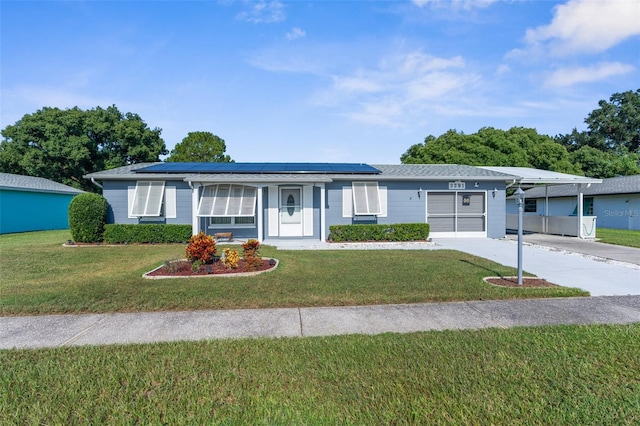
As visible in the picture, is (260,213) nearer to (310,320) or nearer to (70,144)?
(310,320)

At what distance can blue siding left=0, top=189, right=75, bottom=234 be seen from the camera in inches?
712

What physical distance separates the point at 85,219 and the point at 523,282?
1431 centimetres

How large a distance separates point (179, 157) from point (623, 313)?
118 feet

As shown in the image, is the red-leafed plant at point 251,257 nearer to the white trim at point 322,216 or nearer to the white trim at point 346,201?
the white trim at point 322,216

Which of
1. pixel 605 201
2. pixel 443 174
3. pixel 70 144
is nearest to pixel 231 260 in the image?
pixel 443 174

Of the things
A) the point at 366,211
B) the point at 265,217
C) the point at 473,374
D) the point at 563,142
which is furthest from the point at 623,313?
the point at 563,142

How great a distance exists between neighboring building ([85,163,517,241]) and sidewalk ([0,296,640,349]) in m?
8.16

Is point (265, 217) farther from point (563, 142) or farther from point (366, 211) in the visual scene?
point (563, 142)

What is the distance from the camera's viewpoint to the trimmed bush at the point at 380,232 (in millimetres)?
12805

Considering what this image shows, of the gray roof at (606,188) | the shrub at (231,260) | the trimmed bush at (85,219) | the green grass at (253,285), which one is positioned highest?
the gray roof at (606,188)

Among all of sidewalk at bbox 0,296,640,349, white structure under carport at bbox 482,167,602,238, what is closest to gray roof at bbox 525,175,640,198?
white structure under carport at bbox 482,167,602,238

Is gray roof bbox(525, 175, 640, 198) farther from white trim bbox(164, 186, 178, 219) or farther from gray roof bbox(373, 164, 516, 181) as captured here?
white trim bbox(164, 186, 178, 219)

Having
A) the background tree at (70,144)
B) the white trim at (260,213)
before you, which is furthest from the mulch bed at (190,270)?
the background tree at (70,144)

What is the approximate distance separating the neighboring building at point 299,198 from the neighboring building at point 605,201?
306 inches
